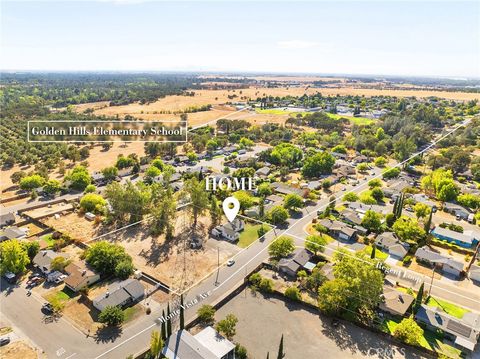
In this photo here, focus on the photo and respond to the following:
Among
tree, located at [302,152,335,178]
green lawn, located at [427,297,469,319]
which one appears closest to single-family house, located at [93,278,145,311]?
green lawn, located at [427,297,469,319]

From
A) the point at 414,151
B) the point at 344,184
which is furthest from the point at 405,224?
the point at 414,151

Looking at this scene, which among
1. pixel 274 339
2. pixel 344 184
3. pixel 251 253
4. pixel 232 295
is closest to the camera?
pixel 274 339

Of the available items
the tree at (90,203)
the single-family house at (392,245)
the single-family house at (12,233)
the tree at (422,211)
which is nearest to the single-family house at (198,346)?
the single-family house at (392,245)

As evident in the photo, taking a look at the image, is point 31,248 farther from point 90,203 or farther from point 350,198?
point 350,198

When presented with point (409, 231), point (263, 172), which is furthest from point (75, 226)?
point (409, 231)

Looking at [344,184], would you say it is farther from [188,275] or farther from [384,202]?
[188,275]

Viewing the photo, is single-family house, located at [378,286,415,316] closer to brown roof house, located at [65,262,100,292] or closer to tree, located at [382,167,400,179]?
brown roof house, located at [65,262,100,292]
